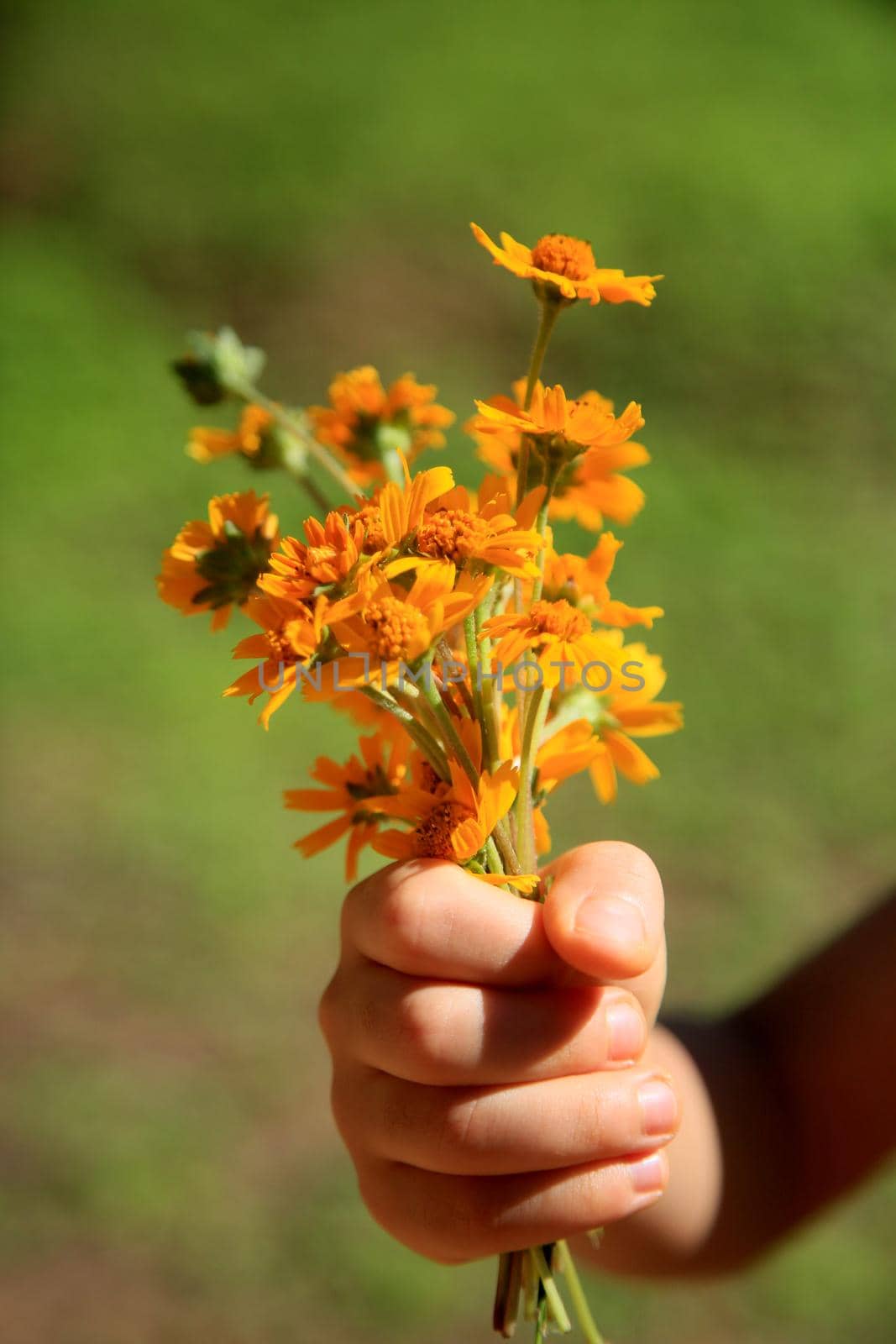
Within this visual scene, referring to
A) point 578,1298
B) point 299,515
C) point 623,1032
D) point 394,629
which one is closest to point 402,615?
point 394,629

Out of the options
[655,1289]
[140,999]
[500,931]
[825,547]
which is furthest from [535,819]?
[825,547]

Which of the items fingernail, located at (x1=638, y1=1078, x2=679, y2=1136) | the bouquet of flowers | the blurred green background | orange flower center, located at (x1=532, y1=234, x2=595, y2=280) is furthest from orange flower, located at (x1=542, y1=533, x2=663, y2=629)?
the blurred green background

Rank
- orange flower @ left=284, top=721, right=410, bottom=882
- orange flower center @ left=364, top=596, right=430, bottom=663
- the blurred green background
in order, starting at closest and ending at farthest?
orange flower center @ left=364, top=596, right=430, bottom=663 < orange flower @ left=284, top=721, right=410, bottom=882 < the blurred green background

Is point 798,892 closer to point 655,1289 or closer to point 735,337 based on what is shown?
point 655,1289

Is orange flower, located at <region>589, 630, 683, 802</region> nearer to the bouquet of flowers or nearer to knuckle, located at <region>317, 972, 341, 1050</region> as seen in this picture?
the bouquet of flowers

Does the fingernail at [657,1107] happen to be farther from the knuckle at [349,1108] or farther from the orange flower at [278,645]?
the orange flower at [278,645]

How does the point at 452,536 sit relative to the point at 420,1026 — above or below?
above

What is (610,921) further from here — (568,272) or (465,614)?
(568,272)
